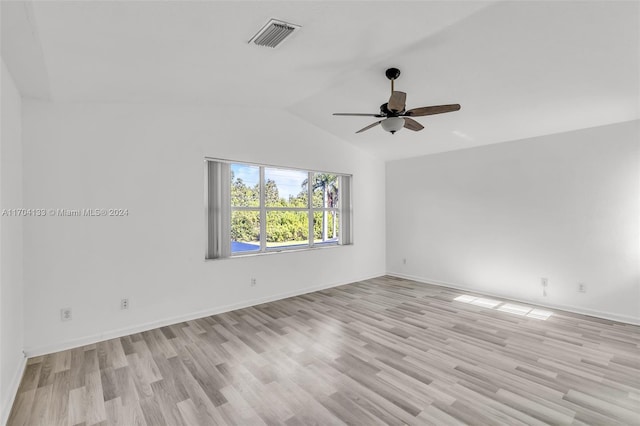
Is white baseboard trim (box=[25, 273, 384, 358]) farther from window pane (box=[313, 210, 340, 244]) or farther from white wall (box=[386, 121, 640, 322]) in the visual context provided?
white wall (box=[386, 121, 640, 322])

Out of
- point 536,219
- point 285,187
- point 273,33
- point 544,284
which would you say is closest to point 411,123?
point 273,33

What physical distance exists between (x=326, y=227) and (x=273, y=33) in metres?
3.73

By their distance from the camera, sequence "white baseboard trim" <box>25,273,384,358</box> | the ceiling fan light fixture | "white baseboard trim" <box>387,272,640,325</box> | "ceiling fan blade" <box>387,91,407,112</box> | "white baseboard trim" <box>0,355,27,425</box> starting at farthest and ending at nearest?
1. "white baseboard trim" <box>387,272,640,325</box>
2. the ceiling fan light fixture
3. "white baseboard trim" <box>25,273,384,358</box>
4. "ceiling fan blade" <box>387,91,407,112</box>
5. "white baseboard trim" <box>0,355,27,425</box>

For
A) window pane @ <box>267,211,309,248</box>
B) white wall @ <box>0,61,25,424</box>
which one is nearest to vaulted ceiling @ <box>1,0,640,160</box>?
white wall @ <box>0,61,25,424</box>

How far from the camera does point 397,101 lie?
2750mm

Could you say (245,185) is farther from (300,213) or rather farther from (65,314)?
(65,314)

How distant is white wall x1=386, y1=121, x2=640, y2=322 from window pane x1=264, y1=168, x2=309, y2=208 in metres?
2.18

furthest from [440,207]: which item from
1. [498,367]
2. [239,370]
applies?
[239,370]

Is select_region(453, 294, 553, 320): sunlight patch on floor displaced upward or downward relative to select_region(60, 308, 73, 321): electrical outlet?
downward

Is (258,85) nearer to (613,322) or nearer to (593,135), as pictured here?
(593,135)

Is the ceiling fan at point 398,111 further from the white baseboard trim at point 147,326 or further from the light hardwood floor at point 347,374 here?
the white baseboard trim at point 147,326

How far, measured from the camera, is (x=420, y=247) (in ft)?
18.9

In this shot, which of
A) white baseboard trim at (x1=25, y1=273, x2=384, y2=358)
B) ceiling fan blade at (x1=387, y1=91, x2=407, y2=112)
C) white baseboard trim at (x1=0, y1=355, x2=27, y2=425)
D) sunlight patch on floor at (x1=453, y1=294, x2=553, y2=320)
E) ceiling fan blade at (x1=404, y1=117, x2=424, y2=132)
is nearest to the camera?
white baseboard trim at (x1=0, y1=355, x2=27, y2=425)

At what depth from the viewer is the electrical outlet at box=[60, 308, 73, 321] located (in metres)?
2.96
